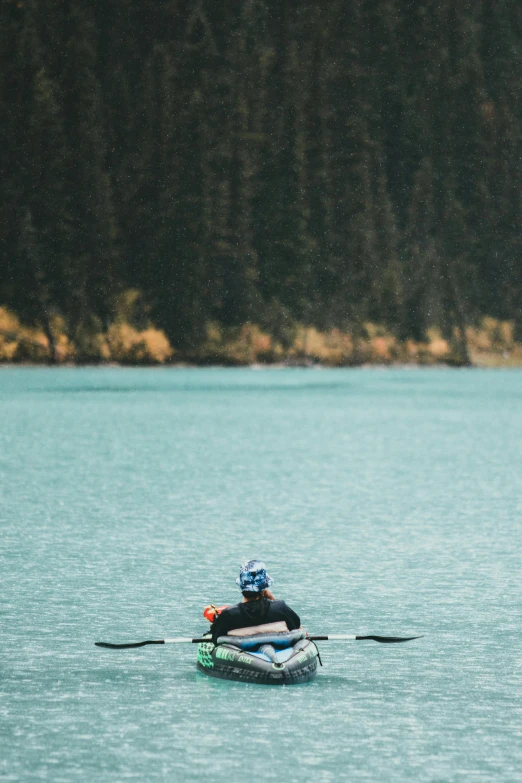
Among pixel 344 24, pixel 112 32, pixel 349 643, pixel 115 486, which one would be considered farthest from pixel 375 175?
pixel 349 643

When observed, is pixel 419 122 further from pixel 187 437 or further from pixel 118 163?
pixel 187 437

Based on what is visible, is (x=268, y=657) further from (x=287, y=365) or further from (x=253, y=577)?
(x=287, y=365)

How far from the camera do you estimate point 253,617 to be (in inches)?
666

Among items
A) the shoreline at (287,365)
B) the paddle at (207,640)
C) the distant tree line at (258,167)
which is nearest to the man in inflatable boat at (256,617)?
the paddle at (207,640)

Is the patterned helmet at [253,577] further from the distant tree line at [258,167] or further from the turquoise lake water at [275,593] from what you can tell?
the distant tree line at [258,167]

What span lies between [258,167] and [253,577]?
5838 inches

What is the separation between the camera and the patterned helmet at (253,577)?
16719 mm

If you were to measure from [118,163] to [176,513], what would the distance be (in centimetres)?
13396

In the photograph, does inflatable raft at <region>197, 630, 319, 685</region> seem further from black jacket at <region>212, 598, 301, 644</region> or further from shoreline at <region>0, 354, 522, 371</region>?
shoreline at <region>0, 354, 522, 371</region>

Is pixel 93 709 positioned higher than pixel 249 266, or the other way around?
pixel 93 709

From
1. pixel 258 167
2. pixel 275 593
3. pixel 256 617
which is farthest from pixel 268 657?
pixel 258 167

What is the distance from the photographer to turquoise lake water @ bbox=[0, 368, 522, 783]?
47.5 feet

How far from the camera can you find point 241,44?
168000 mm

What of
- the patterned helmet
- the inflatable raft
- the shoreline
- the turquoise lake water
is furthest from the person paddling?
the shoreline
